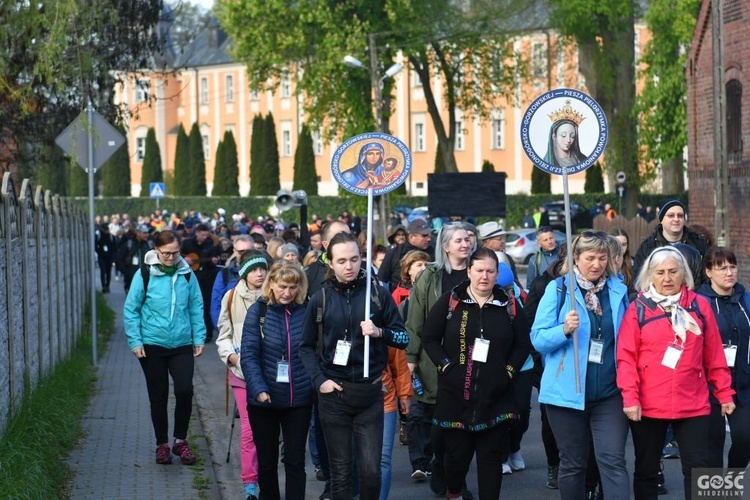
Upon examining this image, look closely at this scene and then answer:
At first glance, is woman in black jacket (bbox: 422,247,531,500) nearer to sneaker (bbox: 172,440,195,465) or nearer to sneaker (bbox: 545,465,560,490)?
sneaker (bbox: 545,465,560,490)

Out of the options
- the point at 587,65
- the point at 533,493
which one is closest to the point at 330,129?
the point at 587,65

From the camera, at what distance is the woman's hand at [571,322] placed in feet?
24.0

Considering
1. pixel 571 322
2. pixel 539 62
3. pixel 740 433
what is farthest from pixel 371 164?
pixel 539 62

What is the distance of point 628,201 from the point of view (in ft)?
171

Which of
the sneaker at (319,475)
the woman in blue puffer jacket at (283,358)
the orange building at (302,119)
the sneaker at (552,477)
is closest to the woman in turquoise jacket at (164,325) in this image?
the sneaker at (319,475)

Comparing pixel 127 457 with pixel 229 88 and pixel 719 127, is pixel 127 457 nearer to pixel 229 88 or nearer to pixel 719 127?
pixel 719 127

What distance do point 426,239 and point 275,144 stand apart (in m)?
72.6

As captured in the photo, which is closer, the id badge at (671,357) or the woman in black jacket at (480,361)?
the id badge at (671,357)

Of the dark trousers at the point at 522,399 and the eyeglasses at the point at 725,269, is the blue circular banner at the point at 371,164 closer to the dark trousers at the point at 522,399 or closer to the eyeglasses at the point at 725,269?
the dark trousers at the point at 522,399

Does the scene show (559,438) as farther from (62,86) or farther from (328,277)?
(62,86)

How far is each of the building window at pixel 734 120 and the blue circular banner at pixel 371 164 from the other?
20.5 m

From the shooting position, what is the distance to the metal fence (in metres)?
10.3

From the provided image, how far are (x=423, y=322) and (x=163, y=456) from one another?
2.57 m

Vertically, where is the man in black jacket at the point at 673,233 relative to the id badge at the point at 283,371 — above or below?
above
